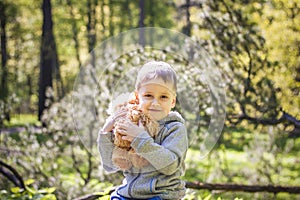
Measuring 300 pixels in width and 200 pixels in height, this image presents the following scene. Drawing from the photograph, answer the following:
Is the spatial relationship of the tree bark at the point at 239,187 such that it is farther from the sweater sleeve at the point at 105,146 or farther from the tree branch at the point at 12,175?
the sweater sleeve at the point at 105,146

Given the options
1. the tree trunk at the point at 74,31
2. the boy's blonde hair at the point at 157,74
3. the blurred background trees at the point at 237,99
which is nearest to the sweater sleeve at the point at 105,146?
the boy's blonde hair at the point at 157,74

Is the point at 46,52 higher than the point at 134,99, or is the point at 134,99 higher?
the point at 134,99

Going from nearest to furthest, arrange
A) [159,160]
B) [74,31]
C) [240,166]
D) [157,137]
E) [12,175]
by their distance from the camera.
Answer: [159,160] → [157,137] → [12,175] → [240,166] → [74,31]

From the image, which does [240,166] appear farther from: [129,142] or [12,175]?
[129,142]

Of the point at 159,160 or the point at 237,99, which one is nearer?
the point at 159,160

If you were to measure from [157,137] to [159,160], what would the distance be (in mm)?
126

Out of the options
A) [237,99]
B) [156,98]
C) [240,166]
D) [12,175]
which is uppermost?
[156,98]

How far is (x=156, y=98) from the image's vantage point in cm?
190

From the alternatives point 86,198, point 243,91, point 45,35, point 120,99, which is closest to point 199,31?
point 243,91

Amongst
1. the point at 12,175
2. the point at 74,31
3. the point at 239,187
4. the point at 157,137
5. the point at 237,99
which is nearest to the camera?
the point at 157,137

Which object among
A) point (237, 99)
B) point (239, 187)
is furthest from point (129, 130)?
point (237, 99)

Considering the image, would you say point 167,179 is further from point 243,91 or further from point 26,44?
point 26,44

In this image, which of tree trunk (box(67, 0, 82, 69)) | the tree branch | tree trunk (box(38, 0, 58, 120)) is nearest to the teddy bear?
the tree branch

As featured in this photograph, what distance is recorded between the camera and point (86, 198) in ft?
10.2
